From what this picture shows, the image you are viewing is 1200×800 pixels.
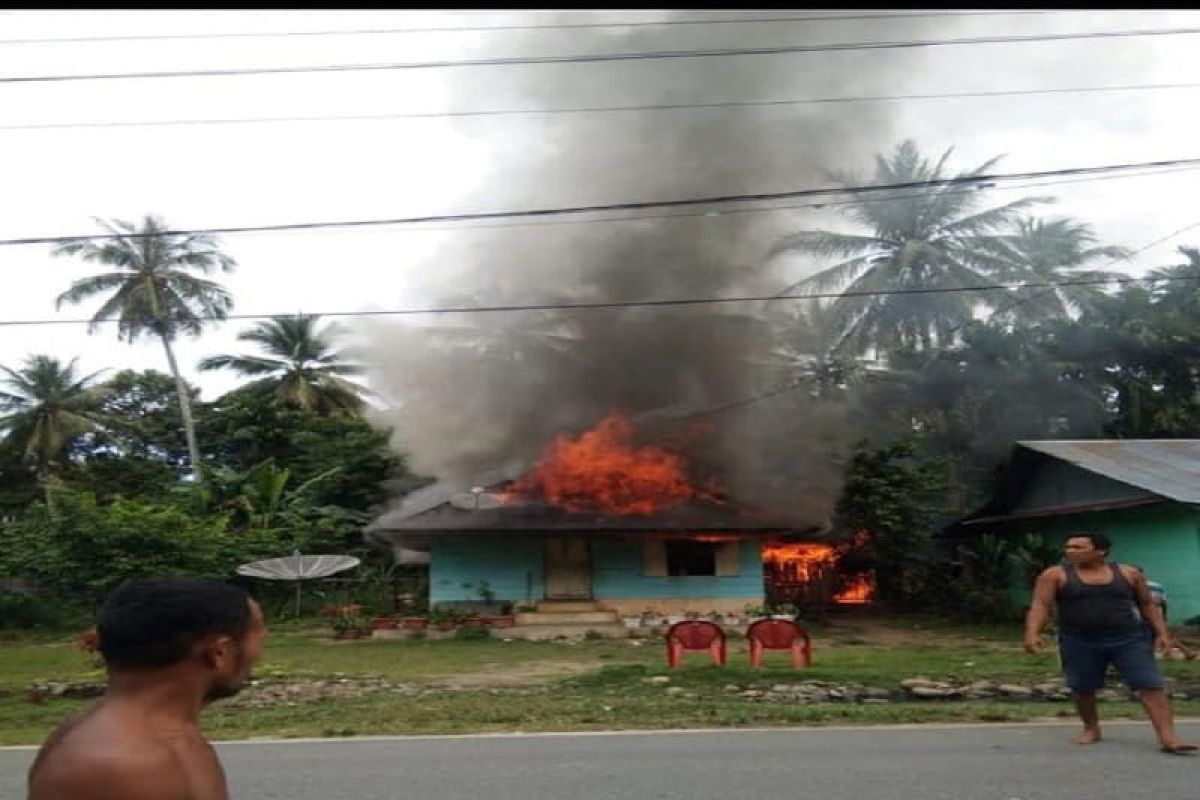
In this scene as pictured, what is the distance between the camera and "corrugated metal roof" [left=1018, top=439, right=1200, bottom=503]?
54.8 feet

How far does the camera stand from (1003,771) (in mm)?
5840

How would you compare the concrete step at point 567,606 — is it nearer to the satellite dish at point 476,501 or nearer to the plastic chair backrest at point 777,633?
the satellite dish at point 476,501

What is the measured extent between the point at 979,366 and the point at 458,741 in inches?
794

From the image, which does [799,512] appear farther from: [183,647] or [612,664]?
[183,647]

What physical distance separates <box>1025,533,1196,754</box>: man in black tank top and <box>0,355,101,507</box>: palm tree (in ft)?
99.7

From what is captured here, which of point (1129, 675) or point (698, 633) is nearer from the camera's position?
point (1129, 675)

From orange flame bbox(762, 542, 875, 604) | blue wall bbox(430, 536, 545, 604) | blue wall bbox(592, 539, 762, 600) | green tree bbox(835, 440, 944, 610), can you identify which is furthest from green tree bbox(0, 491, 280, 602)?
green tree bbox(835, 440, 944, 610)

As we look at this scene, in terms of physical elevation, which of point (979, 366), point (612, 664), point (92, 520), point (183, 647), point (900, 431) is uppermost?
point (979, 366)

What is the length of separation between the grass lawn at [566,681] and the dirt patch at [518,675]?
0.9 inches

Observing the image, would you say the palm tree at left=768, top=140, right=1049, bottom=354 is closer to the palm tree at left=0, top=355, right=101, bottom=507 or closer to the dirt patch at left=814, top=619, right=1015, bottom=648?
the dirt patch at left=814, top=619, right=1015, bottom=648

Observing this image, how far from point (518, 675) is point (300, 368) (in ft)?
77.3

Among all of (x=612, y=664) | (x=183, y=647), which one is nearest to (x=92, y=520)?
(x=612, y=664)

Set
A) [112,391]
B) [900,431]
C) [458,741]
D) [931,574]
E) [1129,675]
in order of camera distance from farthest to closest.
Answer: [112,391], [900,431], [931,574], [458,741], [1129,675]

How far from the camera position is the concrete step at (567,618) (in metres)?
18.2
